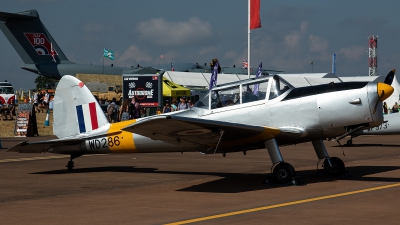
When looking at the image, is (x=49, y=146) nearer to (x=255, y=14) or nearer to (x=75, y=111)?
(x=75, y=111)

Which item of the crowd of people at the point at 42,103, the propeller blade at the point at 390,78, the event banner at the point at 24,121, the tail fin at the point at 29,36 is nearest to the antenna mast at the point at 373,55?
the tail fin at the point at 29,36

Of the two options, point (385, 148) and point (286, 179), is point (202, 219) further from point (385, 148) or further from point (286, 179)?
point (385, 148)

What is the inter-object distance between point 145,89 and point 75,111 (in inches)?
792

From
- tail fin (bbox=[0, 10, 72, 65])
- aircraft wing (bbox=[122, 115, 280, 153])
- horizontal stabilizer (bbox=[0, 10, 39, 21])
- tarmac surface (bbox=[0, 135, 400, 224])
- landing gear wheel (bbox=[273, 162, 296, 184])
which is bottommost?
tarmac surface (bbox=[0, 135, 400, 224])

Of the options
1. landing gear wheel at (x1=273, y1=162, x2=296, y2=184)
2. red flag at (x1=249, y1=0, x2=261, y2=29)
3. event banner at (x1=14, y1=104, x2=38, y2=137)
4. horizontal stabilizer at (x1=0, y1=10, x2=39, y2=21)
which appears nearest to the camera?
landing gear wheel at (x1=273, y1=162, x2=296, y2=184)

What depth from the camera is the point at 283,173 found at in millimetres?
11453

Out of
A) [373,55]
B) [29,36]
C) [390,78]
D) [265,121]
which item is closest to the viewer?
[265,121]

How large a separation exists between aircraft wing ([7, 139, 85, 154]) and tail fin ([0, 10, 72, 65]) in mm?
42635

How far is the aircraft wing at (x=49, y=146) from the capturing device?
13.1 metres

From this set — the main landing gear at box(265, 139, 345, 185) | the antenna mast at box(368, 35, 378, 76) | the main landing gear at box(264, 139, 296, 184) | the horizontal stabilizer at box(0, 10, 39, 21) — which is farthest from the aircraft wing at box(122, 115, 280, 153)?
the antenna mast at box(368, 35, 378, 76)

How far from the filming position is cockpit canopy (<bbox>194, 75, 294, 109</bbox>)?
1195cm

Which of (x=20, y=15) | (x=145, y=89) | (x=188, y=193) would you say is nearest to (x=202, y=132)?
(x=188, y=193)

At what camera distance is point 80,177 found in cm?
1314

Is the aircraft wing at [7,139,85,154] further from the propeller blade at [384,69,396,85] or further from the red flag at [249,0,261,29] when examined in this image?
the red flag at [249,0,261,29]
